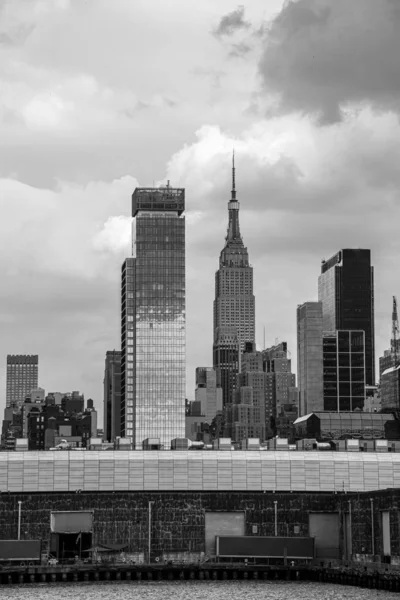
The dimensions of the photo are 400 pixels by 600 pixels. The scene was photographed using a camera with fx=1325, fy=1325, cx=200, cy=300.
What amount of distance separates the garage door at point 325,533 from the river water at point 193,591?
13.4m

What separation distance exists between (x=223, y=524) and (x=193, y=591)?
71.4 feet

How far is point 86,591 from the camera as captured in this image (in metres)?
122

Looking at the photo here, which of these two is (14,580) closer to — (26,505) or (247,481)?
(26,505)

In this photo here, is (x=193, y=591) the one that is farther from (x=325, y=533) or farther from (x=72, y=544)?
(x=325, y=533)

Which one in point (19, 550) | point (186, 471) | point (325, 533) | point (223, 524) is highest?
point (186, 471)

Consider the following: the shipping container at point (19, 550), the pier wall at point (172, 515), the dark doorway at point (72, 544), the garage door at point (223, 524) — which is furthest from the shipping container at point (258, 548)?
the shipping container at point (19, 550)

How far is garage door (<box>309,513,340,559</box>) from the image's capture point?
14275 centimetres

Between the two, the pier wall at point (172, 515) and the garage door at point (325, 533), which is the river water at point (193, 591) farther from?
the garage door at point (325, 533)

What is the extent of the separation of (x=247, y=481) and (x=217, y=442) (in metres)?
9.24

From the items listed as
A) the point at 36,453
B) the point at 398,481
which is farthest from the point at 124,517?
the point at 398,481

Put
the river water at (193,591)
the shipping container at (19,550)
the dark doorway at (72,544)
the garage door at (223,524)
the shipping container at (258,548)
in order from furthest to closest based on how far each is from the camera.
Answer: the garage door at (223,524) < the shipping container at (258,548) < the dark doorway at (72,544) < the shipping container at (19,550) < the river water at (193,591)

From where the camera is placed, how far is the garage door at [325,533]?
468 feet

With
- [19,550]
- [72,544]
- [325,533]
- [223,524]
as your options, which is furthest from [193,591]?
[325,533]

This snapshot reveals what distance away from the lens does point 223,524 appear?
143 m
